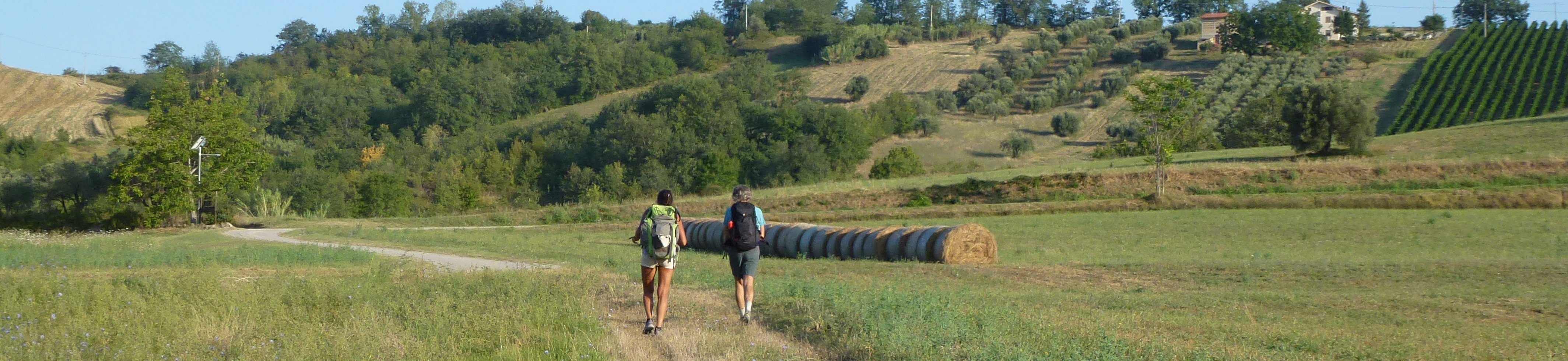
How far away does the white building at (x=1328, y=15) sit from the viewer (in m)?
114

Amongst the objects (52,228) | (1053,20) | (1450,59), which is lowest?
(52,228)

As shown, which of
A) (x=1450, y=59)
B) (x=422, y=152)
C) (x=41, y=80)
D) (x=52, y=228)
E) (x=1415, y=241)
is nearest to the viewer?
(x=1415, y=241)

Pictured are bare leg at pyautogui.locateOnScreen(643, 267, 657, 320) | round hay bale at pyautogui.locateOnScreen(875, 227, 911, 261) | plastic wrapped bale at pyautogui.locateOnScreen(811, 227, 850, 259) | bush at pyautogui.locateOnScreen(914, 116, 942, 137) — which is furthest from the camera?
bush at pyautogui.locateOnScreen(914, 116, 942, 137)

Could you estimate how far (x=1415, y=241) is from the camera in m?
23.5

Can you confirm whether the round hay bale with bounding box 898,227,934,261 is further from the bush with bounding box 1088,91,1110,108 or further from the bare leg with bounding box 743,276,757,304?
the bush with bounding box 1088,91,1110,108

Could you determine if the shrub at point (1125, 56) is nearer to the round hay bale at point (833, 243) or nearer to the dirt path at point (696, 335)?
the round hay bale at point (833, 243)

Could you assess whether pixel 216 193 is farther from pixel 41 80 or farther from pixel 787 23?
pixel 787 23

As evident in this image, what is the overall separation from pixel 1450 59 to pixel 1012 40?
50342 millimetres

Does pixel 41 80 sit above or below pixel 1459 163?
above

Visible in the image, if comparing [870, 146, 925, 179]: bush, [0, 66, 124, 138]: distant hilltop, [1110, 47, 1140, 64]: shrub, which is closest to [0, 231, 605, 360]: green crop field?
[870, 146, 925, 179]: bush

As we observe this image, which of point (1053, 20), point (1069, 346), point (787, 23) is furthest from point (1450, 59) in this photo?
point (1069, 346)

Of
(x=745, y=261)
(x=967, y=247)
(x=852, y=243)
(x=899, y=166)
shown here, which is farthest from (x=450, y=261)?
(x=899, y=166)

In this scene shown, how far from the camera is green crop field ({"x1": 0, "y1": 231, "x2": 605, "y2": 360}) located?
9758mm

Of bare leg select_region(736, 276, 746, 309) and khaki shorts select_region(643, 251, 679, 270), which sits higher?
khaki shorts select_region(643, 251, 679, 270)
